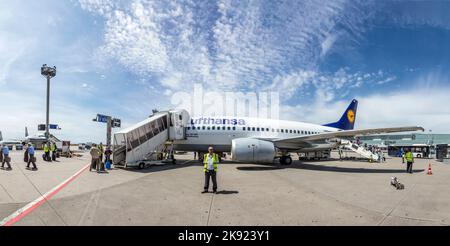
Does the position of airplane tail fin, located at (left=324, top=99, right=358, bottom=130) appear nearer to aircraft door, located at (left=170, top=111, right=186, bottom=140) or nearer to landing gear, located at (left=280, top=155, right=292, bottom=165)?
landing gear, located at (left=280, top=155, right=292, bottom=165)

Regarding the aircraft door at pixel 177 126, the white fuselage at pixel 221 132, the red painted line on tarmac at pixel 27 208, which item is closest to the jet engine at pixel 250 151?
the white fuselage at pixel 221 132

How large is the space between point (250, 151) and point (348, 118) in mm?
16840

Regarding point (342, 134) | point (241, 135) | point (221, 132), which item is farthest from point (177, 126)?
point (342, 134)

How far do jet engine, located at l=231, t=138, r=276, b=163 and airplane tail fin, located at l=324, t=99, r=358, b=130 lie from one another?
14.6 meters

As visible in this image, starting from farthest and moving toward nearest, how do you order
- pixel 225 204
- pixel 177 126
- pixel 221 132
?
1. pixel 221 132
2. pixel 177 126
3. pixel 225 204

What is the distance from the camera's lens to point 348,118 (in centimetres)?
2661

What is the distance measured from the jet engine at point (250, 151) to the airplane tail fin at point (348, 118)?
14552 mm

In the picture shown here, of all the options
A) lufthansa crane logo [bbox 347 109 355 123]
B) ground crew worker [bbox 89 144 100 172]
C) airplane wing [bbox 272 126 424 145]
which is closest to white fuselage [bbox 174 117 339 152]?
airplane wing [bbox 272 126 424 145]

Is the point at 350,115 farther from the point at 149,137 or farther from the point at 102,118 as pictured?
the point at 102,118

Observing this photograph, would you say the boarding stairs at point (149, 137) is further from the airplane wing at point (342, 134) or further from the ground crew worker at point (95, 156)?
the airplane wing at point (342, 134)

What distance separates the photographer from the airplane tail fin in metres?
26.5

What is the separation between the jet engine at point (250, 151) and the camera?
15.4 metres
